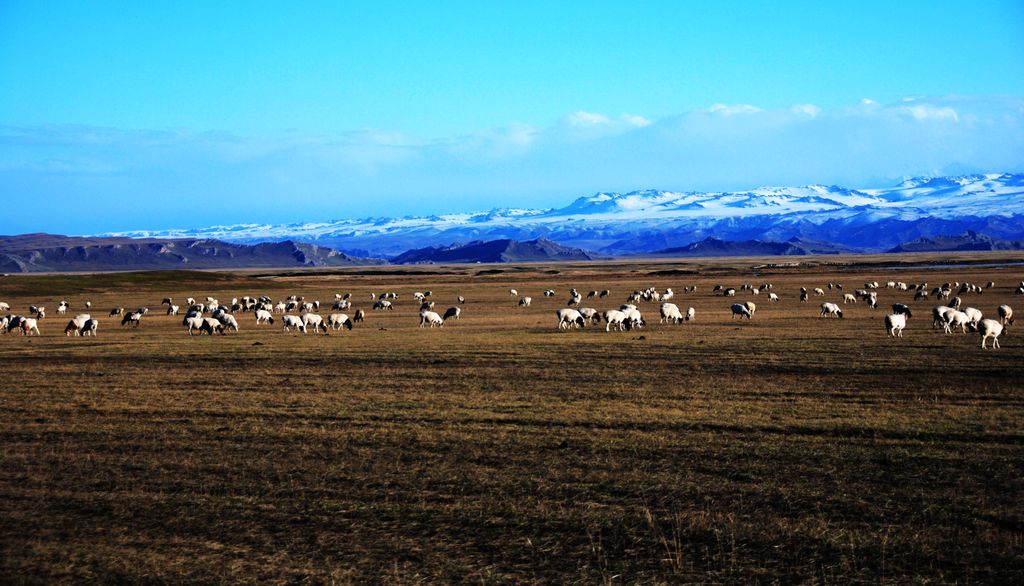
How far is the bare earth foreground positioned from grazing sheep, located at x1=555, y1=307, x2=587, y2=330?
10.8 metres

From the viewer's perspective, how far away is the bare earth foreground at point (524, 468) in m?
8.35

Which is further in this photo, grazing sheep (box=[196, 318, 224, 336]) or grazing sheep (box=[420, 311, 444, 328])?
grazing sheep (box=[420, 311, 444, 328])

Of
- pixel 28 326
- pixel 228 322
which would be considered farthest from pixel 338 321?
pixel 28 326

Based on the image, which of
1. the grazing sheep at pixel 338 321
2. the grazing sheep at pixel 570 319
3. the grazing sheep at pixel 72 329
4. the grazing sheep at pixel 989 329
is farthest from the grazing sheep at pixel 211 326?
the grazing sheep at pixel 989 329

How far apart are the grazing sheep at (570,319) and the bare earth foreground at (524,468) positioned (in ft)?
35.5

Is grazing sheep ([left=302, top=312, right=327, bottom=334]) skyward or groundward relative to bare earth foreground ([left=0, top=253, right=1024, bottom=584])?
skyward

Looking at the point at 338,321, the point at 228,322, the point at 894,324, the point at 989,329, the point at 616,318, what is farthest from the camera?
the point at 338,321

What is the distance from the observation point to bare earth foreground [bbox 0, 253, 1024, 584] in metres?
8.35

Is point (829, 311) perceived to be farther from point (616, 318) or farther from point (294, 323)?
point (294, 323)

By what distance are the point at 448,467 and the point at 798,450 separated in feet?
16.3

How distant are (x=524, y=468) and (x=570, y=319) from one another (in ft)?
80.2

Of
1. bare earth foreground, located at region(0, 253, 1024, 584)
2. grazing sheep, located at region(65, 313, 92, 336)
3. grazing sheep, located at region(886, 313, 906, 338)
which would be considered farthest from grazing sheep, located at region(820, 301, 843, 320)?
grazing sheep, located at region(65, 313, 92, 336)

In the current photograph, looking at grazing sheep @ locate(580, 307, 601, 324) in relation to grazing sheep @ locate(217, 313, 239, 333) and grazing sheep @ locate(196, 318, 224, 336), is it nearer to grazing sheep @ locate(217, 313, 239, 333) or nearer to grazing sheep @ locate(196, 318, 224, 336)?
grazing sheep @ locate(217, 313, 239, 333)

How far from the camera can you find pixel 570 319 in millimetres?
36062
